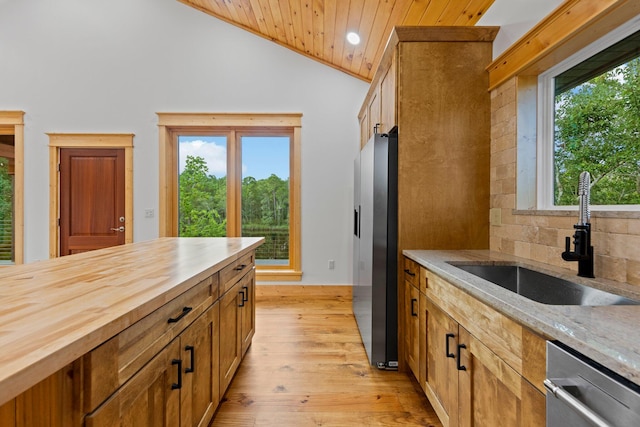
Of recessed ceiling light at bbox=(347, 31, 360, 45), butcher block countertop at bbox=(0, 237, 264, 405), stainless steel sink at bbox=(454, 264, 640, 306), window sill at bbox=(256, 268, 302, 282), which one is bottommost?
window sill at bbox=(256, 268, 302, 282)

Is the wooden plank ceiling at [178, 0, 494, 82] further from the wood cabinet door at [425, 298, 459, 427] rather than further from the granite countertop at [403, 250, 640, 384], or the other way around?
the wood cabinet door at [425, 298, 459, 427]

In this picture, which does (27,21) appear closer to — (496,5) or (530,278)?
(496,5)

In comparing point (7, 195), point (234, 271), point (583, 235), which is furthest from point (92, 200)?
point (583, 235)

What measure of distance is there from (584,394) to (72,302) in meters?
1.24

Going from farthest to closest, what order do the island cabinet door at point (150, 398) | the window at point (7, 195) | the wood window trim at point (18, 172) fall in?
the window at point (7, 195), the wood window trim at point (18, 172), the island cabinet door at point (150, 398)

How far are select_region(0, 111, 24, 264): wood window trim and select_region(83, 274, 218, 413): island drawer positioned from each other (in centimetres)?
417

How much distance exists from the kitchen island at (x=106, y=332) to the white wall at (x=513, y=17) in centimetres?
211

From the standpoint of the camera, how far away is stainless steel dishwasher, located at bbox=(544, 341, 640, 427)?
23.5 inches

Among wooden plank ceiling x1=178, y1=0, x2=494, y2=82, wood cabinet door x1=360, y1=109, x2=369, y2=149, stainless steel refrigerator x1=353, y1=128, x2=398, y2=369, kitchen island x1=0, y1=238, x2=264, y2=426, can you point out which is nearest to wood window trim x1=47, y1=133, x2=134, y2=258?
wooden plank ceiling x1=178, y1=0, x2=494, y2=82

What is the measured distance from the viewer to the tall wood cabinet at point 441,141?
2.20m

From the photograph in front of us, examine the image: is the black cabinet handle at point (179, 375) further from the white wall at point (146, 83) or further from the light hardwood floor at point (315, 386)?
the white wall at point (146, 83)

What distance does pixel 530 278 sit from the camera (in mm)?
1639

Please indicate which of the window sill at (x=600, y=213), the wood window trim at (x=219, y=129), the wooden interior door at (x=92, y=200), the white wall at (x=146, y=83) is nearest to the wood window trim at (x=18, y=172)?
the white wall at (x=146, y=83)

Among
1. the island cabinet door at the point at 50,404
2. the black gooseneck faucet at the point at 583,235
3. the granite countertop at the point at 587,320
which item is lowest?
the island cabinet door at the point at 50,404
